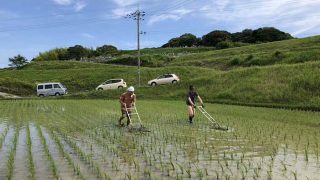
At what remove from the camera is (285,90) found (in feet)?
107

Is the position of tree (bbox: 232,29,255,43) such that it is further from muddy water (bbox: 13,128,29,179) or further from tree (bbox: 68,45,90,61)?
muddy water (bbox: 13,128,29,179)

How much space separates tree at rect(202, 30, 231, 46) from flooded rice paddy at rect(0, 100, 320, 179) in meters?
104

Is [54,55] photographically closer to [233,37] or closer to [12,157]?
[233,37]

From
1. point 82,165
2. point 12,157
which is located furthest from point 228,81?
point 82,165

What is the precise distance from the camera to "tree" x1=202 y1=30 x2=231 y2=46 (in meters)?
122

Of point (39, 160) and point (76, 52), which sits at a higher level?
point (76, 52)

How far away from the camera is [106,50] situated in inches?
5032

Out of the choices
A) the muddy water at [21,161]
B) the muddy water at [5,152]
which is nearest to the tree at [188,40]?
the muddy water at [5,152]

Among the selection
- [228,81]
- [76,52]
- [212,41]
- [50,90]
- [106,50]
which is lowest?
[50,90]

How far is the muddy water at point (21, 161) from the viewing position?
9586mm

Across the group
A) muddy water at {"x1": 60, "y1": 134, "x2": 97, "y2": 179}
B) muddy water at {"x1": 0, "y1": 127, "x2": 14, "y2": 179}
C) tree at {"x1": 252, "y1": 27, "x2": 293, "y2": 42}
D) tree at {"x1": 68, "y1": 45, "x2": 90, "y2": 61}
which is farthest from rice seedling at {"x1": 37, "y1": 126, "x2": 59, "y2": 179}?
tree at {"x1": 252, "y1": 27, "x2": 293, "y2": 42}

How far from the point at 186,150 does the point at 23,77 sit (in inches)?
2275

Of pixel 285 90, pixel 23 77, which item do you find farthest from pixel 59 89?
pixel 285 90

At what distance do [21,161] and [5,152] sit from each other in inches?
67.8
